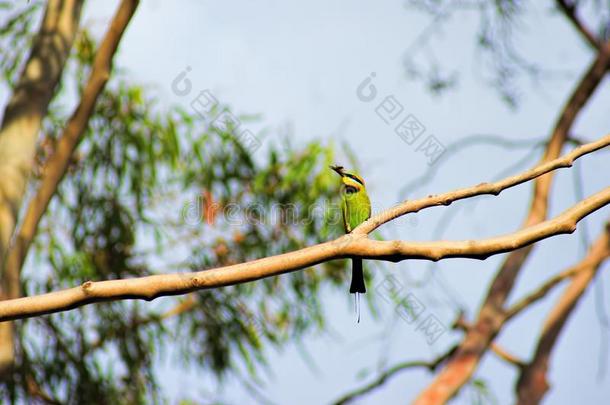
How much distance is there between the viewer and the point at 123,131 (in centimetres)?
540

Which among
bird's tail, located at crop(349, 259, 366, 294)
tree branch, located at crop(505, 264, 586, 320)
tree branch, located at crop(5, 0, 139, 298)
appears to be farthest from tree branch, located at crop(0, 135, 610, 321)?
tree branch, located at crop(505, 264, 586, 320)

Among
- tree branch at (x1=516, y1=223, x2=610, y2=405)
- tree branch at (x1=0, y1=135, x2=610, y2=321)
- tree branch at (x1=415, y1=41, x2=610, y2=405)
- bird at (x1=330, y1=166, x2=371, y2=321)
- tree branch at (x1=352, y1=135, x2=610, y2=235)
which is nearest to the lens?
tree branch at (x1=0, y1=135, x2=610, y2=321)

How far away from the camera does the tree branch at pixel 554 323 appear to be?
578 centimetres

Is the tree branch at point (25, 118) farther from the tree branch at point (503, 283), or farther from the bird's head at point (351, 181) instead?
the tree branch at point (503, 283)

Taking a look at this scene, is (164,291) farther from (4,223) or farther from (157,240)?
(157,240)

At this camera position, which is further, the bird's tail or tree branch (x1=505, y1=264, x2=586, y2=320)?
tree branch (x1=505, y1=264, x2=586, y2=320)

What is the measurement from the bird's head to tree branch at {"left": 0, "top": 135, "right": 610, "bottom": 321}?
1608 mm

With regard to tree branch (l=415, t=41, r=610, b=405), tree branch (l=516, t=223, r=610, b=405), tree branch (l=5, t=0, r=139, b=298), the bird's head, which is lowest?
tree branch (l=516, t=223, r=610, b=405)

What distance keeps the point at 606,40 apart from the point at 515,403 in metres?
2.37

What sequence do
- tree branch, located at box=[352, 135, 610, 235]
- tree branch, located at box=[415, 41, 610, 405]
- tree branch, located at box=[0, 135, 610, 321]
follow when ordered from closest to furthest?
tree branch, located at box=[0, 135, 610, 321] → tree branch, located at box=[352, 135, 610, 235] → tree branch, located at box=[415, 41, 610, 405]

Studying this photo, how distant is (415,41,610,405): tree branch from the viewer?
536 cm

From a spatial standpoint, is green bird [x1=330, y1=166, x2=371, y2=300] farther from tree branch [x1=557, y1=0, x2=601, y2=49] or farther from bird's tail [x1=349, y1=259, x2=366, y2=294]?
tree branch [x1=557, y1=0, x2=601, y2=49]

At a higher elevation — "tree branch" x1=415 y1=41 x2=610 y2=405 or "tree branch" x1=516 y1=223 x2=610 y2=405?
"tree branch" x1=415 y1=41 x2=610 y2=405

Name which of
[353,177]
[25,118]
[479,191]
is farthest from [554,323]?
[479,191]
